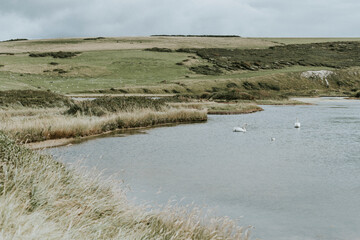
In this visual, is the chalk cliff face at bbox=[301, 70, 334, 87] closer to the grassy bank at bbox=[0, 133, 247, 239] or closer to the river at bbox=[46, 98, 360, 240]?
the river at bbox=[46, 98, 360, 240]

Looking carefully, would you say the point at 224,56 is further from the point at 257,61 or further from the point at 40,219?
the point at 40,219

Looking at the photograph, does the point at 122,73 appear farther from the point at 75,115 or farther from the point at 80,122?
the point at 80,122

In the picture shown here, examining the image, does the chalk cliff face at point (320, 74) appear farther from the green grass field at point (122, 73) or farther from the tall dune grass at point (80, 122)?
the tall dune grass at point (80, 122)

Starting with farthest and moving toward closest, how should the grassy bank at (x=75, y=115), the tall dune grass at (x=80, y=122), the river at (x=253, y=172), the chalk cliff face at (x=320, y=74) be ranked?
the chalk cliff face at (x=320, y=74)
the grassy bank at (x=75, y=115)
the tall dune grass at (x=80, y=122)
the river at (x=253, y=172)

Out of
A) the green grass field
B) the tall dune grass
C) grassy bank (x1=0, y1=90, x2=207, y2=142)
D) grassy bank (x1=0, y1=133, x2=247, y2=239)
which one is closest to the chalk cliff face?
the green grass field

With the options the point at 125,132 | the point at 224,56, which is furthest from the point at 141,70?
the point at 125,132

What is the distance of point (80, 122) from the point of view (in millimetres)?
23719

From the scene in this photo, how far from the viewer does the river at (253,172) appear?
31.9 ft

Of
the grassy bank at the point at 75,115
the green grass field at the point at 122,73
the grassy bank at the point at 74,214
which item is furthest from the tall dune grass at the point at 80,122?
the green grass field at the point at 122,73

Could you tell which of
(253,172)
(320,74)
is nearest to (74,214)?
(253,172)

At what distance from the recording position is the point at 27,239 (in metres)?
5.20

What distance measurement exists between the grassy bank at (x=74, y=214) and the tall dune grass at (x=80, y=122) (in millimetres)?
7149

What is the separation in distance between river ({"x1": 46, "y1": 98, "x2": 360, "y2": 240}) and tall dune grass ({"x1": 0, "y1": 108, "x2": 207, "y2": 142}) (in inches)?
60.5

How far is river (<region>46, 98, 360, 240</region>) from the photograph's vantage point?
9716 mm
